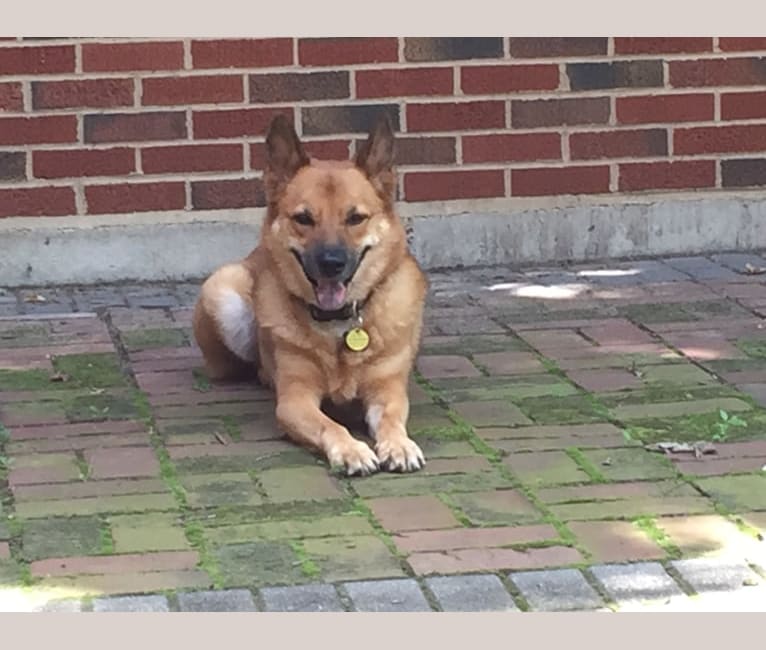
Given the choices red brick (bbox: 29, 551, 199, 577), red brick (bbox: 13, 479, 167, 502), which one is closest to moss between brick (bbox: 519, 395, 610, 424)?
red brick (bbox: 13, 479, 167, 502)

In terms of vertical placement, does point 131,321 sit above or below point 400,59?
below

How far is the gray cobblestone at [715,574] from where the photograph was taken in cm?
380

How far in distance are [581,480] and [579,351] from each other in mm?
1581

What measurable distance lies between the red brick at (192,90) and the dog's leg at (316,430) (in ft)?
8.01

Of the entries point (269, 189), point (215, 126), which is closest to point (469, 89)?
point (215, 126)

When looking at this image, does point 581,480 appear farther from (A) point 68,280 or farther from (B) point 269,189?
(A) point 68,280

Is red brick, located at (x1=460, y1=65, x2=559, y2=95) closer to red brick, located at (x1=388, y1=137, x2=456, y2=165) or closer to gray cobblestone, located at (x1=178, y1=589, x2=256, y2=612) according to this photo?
red brick, located at (x1=388, y1=137, x2=456, y2=165)

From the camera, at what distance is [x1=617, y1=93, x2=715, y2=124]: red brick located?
306 inches

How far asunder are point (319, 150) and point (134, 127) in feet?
2.81

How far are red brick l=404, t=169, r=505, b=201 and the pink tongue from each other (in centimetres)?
237

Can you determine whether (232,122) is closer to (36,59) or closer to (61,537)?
(36,59)

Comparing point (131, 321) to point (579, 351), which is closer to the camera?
point (579, 351)

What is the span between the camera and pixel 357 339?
538 centimetres

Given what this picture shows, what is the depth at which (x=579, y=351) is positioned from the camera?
20.2 ft
